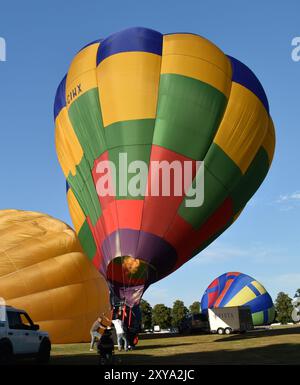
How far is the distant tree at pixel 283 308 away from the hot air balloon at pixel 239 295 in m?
42.4

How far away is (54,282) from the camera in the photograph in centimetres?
2100

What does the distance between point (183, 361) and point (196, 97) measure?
8.66 metres

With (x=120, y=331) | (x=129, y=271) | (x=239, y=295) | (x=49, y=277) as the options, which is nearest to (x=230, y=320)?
(x=239, y=295)

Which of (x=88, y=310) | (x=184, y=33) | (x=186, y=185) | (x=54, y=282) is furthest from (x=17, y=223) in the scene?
(x=184, y=33)

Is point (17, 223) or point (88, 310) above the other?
point (17, 223)

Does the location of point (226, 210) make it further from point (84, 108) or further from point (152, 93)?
point (84, 108)

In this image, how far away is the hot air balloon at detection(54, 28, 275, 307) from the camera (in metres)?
16.5

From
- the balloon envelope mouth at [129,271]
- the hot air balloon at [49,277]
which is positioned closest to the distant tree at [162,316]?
the hot air balloon at [49,277]

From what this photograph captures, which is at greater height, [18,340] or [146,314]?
[146,314]

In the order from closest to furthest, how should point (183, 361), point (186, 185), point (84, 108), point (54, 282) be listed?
point (183, 361), point (186, 185), point (84, 108), point (54, 282)

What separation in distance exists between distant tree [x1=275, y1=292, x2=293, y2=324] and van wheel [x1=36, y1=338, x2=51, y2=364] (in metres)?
74.1

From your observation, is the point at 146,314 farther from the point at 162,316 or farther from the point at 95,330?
the point at 95,330

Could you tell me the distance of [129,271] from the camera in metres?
16.4

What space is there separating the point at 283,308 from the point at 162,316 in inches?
808
